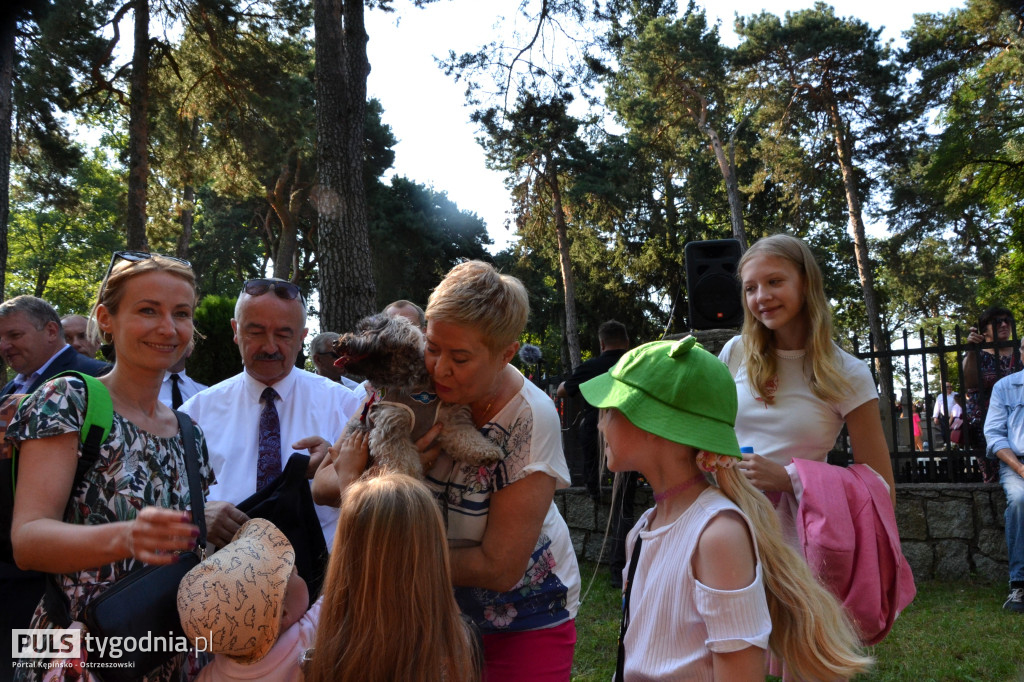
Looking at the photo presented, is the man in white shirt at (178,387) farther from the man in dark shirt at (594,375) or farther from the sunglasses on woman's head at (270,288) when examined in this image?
the man in dark shirt at (594,375)

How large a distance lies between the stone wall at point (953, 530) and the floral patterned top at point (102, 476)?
7.33m

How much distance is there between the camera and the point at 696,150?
27.2 metres

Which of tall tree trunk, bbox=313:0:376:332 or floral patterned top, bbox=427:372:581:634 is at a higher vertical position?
tall tree trunk, bbox=313:0:376:332

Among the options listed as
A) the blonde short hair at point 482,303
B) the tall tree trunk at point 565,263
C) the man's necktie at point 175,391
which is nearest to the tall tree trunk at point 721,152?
the tall tree trunk at point 565,263

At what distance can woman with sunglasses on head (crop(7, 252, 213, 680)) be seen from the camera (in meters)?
1.75

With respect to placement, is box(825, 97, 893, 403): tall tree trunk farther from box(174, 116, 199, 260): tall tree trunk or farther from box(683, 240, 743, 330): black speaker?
box(174, 116, 199, 260): tall tree trunk

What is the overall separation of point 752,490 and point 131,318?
1891 mm

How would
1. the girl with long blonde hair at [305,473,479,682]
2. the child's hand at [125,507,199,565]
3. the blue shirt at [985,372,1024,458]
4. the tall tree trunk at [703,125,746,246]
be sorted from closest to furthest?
the child's hand at [125,507,199,565] < the girl with long blonde hair at [305,473,479,682] < the blue shirt at [985,372,1024,458] < the tall tree trunk at [703,125,746,246]

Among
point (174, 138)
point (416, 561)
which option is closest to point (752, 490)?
point (416, 561)

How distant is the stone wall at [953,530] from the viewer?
7211mm

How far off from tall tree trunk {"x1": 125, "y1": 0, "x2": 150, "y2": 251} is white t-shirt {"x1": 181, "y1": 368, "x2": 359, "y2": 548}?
33.4 feet

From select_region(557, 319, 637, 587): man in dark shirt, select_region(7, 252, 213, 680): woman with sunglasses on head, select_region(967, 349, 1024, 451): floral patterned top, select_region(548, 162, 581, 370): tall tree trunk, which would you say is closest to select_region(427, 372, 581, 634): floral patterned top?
select_region(7, 252, 213, 680): woman with sunglasses on head

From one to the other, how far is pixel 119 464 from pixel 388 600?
0.88 meters

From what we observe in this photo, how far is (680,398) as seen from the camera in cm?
194
